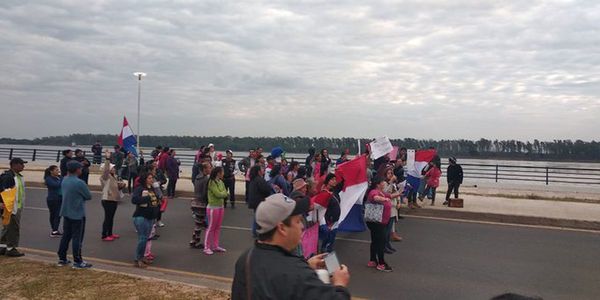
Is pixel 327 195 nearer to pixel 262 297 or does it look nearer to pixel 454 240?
pixel 454 240

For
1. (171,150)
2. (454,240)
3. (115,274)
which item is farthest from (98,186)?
(454,240)

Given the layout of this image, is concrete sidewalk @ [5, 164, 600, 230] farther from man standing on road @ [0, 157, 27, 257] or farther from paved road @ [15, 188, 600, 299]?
man standing on road @ [0, 157, 27, 257]

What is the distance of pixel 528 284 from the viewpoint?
7043 millimetres

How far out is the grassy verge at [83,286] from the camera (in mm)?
5797

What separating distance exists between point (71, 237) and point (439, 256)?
20.8 feet

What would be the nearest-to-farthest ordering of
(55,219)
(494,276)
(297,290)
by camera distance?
(297,290)
(494,276)
(55,219)

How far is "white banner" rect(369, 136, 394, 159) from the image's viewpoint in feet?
41.1

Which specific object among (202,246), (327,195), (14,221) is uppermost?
(327,195)

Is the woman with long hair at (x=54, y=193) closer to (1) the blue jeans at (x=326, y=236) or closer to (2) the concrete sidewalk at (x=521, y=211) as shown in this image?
(1) the blue jeans at (x=326, y=236)

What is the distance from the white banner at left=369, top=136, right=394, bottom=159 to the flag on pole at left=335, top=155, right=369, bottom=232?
3.99m

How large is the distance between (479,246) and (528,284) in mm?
2403

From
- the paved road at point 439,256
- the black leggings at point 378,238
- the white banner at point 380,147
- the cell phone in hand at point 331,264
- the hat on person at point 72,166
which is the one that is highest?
the white banner at point 380,147

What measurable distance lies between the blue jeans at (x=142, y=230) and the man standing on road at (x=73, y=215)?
0.78 m

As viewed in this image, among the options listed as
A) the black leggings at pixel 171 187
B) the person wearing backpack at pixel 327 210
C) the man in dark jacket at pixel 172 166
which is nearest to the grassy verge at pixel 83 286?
the person wearing backpack at pixel 327 210
